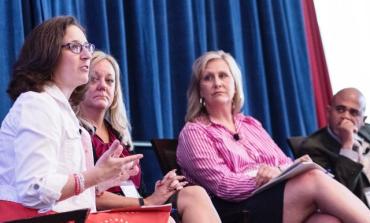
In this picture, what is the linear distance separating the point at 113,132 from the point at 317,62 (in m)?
1.88

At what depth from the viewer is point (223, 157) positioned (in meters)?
2.58

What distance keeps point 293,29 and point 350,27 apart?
22.1 inches

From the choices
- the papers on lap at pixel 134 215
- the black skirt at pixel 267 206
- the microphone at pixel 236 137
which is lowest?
the black skirt at pixel 267 206

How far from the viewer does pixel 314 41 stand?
396 centimetres

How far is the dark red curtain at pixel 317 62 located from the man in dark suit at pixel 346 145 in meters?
0.80

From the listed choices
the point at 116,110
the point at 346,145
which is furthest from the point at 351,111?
the point at 116,110

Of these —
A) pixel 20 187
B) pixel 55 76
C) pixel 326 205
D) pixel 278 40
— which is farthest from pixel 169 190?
pixel 278 40

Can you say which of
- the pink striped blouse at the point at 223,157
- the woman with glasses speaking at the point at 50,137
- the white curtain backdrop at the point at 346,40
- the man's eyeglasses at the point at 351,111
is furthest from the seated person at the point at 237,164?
the white curtain backdrop at the point at 346,40

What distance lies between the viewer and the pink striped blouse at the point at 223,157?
2.44 meters

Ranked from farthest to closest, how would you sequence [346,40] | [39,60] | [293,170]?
[346,40]
[293,170]
[39,60]

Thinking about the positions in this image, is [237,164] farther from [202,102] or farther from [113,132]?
[113,132]

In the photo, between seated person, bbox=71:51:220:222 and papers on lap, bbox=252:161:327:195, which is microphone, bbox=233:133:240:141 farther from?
papers on lap, bbox=252:161:327:195

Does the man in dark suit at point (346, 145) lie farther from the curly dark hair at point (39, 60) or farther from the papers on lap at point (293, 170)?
the curly dark hair at point (39, 60)

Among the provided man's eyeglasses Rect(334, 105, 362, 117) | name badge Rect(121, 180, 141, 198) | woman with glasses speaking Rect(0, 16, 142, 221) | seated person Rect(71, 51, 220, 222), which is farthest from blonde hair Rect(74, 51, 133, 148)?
man's eyeglasses Rect(334, 105, 362, 117)
